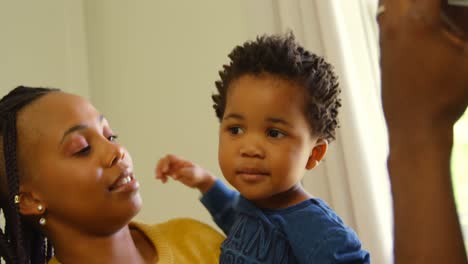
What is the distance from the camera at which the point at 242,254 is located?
991mm

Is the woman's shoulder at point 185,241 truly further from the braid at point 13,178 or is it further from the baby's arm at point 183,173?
the braid at point 13,178

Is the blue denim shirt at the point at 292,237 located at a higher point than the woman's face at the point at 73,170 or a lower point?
lower

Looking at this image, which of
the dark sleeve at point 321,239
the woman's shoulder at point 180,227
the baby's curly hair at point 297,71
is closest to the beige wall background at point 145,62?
the woman's shoulder at point 180,227

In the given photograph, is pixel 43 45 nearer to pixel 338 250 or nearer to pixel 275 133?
pixel 275 133

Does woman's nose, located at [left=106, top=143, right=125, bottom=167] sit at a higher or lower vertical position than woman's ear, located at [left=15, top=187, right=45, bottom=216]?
higher

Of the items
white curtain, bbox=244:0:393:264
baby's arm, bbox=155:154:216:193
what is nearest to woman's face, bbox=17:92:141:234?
baby's arm, bbox=155:154:216:193

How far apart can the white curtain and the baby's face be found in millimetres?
554

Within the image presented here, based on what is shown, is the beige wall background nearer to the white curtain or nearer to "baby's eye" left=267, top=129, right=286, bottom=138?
the white curtain

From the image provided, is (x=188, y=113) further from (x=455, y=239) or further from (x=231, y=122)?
(x=455, y=239)

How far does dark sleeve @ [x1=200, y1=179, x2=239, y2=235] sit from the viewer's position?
1228mm

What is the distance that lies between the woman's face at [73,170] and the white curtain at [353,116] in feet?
2.24

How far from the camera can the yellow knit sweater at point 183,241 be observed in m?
1.21

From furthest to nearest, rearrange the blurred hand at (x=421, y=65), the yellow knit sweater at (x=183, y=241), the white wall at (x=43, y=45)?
1. the white wall at (x=43, y=45)
2. the yellow knit sweater at (x=183, y=241)
3. the blurred hand at (x=421, y=65)

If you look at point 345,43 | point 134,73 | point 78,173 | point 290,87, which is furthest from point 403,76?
point 134,73
